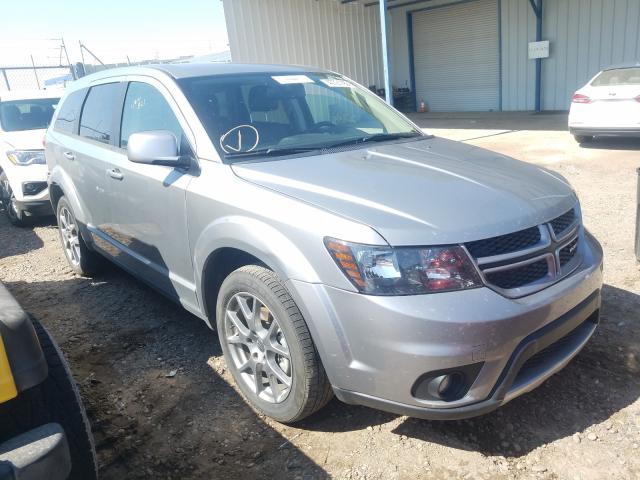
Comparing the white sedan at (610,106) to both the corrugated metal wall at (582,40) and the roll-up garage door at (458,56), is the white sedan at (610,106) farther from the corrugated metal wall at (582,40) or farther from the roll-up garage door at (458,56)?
the roll-up garage door at (458,56)

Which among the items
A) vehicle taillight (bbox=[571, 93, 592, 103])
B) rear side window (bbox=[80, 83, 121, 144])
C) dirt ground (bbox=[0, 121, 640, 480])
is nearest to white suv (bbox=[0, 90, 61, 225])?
rear side window (bbox=[80, 83, 121, 144])

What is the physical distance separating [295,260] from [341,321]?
34 cm

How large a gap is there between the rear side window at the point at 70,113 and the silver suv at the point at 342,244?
1.07 meters

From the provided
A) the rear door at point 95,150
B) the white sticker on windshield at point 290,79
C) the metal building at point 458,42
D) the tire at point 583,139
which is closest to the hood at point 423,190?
the white sticker on windshield at point 290,79

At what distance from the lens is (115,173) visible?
3.72m

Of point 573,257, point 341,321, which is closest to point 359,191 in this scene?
point 341,321

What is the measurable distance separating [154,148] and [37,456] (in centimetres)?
175

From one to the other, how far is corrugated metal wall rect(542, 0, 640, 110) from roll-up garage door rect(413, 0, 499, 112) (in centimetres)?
183

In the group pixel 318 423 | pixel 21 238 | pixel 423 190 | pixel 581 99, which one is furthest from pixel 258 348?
pixel 581 99

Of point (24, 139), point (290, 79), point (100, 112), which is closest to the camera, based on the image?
point (290, 79)

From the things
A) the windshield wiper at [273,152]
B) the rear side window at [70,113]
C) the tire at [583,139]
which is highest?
the rear side window at [70,113]

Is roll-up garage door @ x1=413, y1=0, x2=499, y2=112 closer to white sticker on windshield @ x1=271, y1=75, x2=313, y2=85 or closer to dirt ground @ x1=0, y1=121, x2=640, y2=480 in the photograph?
dirt ground @ x1=0, y1=121, x2=640, y2=480

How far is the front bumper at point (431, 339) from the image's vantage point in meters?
2.13

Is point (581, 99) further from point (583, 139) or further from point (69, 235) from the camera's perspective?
point (69, 235)
